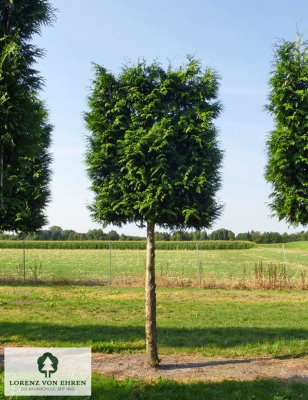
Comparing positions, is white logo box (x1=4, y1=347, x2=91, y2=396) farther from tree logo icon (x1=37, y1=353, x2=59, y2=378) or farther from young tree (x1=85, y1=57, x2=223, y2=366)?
young tree (x1=85, y1=57, x2=223, y2=366)

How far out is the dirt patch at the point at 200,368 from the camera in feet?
18.4

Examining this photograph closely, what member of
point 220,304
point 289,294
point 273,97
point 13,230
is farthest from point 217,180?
point 13,230

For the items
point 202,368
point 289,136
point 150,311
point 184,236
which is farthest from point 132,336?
point 184,236

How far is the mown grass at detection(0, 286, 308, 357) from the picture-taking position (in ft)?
24.7

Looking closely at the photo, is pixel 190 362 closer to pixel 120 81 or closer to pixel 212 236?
pixel 120 81

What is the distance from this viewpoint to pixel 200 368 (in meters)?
6.12

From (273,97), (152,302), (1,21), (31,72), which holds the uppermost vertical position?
(1,21)

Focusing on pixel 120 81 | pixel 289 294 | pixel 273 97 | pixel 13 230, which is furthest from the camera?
pixel 13 230

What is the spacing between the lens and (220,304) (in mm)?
12516

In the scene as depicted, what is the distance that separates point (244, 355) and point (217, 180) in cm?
341

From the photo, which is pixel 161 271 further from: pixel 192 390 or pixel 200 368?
pixel 192 390

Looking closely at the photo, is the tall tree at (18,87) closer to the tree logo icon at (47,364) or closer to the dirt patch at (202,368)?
the tree logo icon at (47,364)

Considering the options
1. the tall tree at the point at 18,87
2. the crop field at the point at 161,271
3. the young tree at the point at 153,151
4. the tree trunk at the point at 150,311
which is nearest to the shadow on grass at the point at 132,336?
the tree trunk at the point at 150,311

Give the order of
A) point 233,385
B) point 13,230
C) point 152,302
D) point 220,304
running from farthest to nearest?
point 13,230, point 220,304, point 152,302, point 233,385
